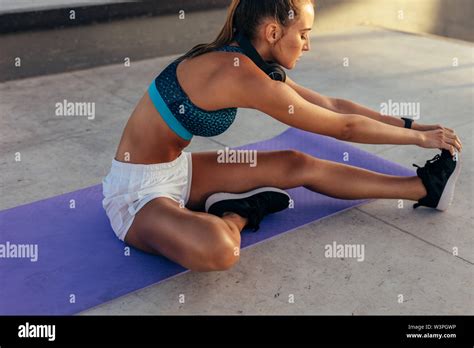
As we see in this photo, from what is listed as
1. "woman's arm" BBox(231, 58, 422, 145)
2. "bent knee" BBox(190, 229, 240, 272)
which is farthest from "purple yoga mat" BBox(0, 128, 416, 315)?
"woman's arm" BBox(231, 58, 422, 145)

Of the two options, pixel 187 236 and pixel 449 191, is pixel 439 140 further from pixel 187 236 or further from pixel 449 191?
pixel 187 236

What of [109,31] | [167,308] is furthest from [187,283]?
[109,31]

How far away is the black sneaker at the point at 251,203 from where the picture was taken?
2342 mm

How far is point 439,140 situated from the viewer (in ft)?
7.65

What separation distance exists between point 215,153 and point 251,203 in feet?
0.86

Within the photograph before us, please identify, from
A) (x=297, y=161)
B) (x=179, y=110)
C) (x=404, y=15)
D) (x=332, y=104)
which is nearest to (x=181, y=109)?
(x=179, y=110)

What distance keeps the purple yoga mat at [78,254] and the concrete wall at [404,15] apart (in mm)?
2832

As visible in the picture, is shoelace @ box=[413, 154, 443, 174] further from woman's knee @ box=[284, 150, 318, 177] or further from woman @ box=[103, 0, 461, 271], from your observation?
woman's knee @ box=[284, 150, 318, 177]

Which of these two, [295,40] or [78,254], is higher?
[295,40]

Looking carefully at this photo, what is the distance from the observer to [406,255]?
233cm

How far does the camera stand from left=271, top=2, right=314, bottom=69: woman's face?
6.97 feet

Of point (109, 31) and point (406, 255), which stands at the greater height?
point (109, 31)
